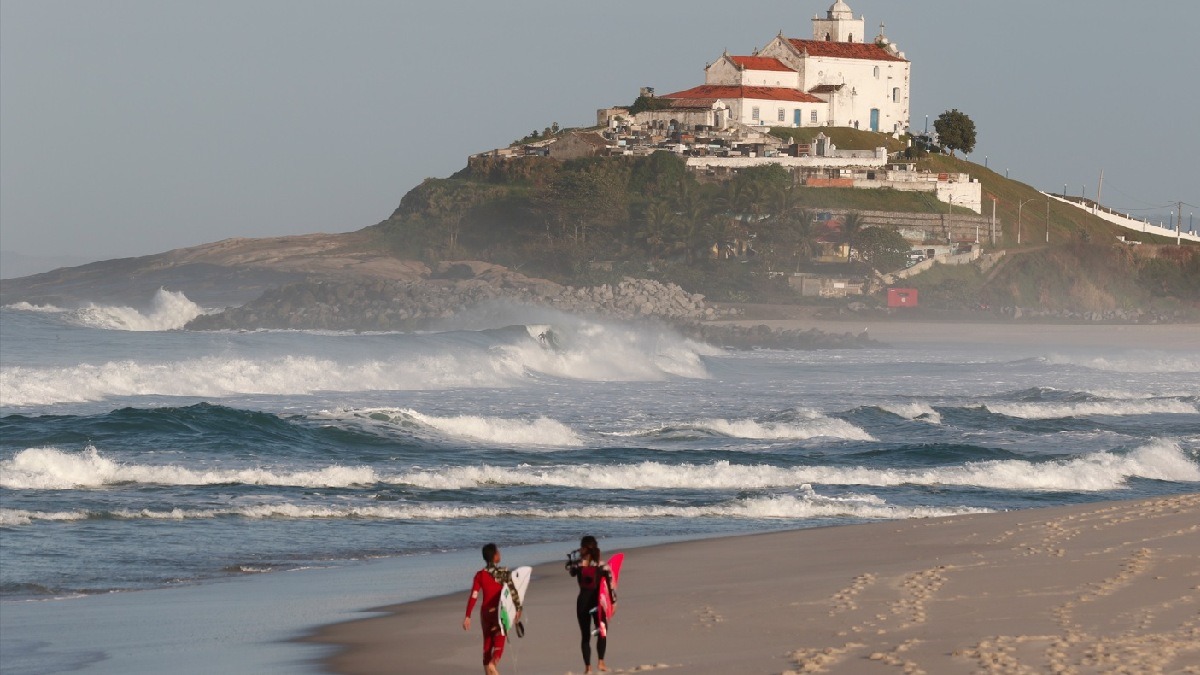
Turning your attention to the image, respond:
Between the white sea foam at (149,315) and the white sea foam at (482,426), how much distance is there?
43.2m

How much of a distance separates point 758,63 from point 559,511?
78222mm

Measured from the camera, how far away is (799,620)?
12.6 meters

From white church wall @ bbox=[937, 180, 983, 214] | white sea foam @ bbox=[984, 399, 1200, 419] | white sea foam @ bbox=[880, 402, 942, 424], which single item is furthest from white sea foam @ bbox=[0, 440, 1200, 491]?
white church wall @ bbox=[937, 180, 983, 214]

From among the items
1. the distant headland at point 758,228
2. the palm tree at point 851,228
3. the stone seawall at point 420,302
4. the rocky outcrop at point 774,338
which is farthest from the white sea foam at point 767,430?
the palm tree at point 851,228

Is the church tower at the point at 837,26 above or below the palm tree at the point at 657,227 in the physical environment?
above

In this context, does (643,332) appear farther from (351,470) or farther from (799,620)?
(799,620)

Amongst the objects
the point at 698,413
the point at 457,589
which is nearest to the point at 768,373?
the point at 698,413

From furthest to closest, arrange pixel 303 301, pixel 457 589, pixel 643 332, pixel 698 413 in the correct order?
pixel 303 301 → pixel 643 332 → pixel 698 413 → pixel 457 589

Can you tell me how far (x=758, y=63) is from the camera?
96188 mm

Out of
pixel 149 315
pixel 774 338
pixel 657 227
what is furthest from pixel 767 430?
pixel 657 227

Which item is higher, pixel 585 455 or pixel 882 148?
A: pixel 882 148

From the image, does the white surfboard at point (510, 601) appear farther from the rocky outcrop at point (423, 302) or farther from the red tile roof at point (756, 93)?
the red tile roof at point (756, 93)

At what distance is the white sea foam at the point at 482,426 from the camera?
97.7 feet

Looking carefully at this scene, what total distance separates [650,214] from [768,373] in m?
40.4
